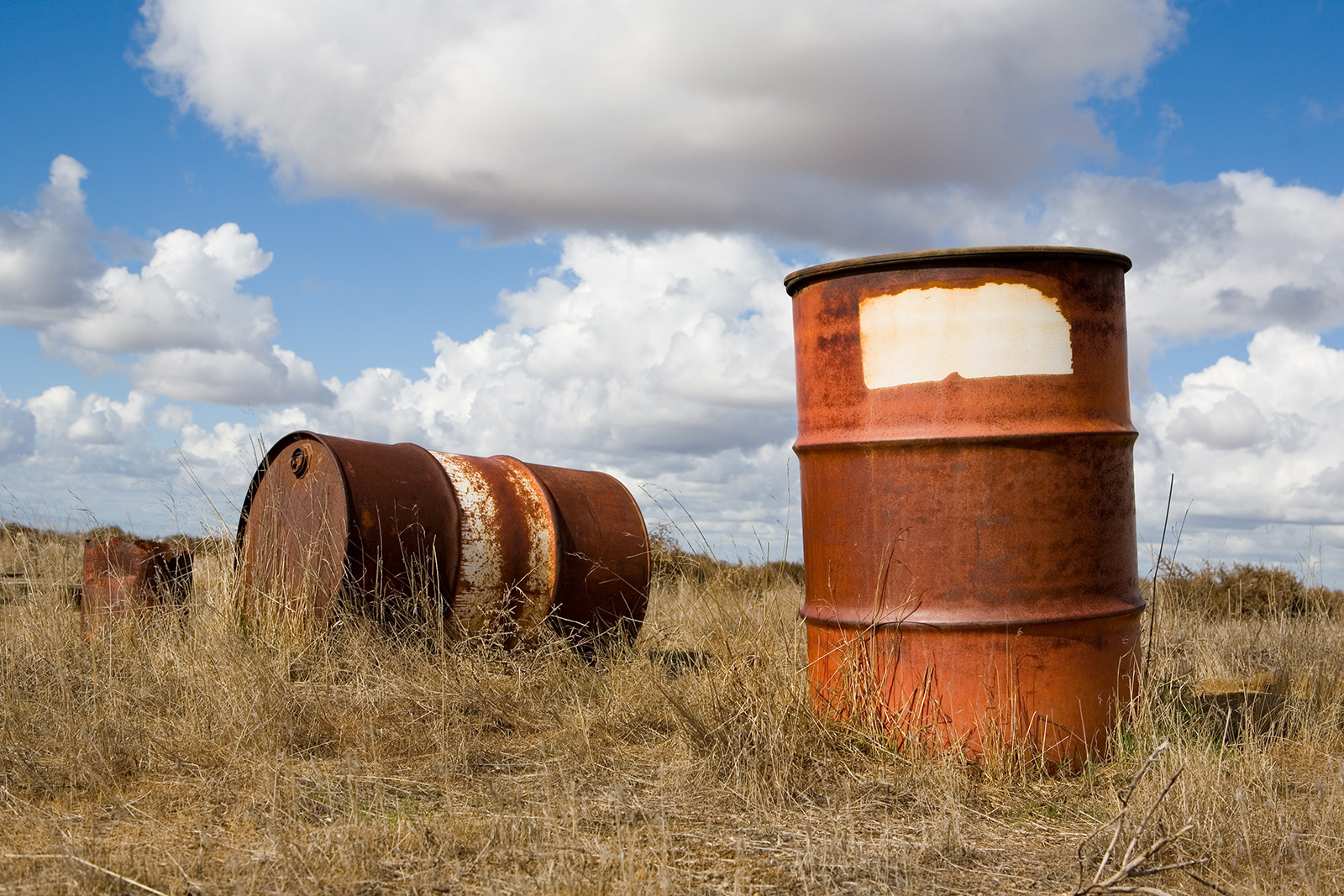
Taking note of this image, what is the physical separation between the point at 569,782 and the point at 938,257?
7.51 feet

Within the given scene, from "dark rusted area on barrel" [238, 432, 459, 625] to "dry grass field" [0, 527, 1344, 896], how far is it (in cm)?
20

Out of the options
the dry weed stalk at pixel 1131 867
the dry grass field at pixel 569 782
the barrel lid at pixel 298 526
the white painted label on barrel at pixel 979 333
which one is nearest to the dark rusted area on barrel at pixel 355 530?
the barrel lid at pixel 298 526

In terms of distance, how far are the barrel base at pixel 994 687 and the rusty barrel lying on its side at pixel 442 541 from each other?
2.05m

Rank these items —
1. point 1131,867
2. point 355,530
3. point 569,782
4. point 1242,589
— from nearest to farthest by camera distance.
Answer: point 1131,867 → point 569,782 → point 355,530 → point 1242,589

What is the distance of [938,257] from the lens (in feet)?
12.7

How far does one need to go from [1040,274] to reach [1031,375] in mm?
386

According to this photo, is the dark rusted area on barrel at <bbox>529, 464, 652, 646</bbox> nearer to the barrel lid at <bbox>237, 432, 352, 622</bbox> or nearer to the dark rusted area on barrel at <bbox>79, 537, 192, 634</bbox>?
the barrel lid at <bbox>237, 432, 352, 622</bbox>

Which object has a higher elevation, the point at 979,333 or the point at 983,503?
the point at 979,333

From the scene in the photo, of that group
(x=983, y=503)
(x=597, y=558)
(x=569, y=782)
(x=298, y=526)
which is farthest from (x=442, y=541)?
(x=983, y=503)

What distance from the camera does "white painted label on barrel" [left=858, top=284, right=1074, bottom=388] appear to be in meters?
3.87

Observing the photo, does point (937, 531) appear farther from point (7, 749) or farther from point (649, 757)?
point (7, 749)

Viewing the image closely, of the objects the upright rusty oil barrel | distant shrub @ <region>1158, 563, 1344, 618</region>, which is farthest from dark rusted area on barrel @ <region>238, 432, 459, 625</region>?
distant shrub @ <region>1158, 563, 1344, 618</region>

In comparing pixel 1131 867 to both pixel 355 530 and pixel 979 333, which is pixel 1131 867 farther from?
pixel 355 530

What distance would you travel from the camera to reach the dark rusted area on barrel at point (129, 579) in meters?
5.90
